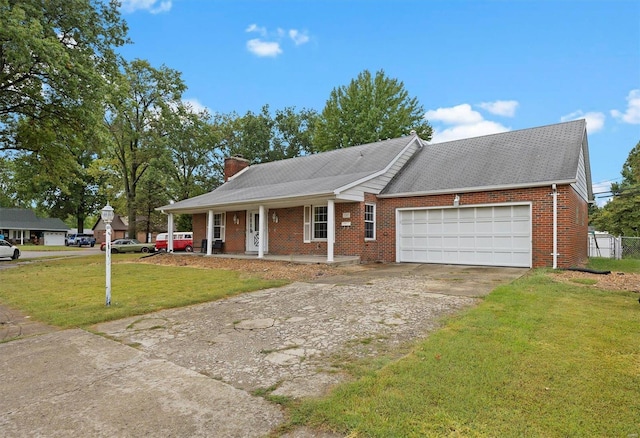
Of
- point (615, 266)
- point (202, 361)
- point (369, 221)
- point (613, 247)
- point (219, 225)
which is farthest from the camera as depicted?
point (219, 225)

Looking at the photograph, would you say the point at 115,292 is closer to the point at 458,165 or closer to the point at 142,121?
the point at 458,165

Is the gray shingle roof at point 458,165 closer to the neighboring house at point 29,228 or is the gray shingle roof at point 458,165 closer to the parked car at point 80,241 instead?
the parked car at point 80,241

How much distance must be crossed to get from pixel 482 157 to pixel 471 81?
4694 millimetres

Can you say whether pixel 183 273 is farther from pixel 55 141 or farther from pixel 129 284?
pixel 55 141

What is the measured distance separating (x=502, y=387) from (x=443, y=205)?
35.9 feet

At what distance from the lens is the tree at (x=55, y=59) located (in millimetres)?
13445

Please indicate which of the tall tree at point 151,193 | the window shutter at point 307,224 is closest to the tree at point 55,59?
the window shutter at point 307,224

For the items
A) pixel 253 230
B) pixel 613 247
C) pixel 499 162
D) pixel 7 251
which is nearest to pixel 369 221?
pixel 499 162

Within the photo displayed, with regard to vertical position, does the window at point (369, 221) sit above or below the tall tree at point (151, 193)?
below

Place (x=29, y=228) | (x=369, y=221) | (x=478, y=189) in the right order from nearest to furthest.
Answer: (x=478, y=189) < (x=369, y=221) < (x=29, y=228)

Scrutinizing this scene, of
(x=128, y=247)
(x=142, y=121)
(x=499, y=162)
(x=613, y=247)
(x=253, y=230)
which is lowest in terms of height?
(x=128, y=247)

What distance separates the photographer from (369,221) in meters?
14.9

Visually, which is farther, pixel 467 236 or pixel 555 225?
pixel 467 236

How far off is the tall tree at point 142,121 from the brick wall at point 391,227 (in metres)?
16.3
